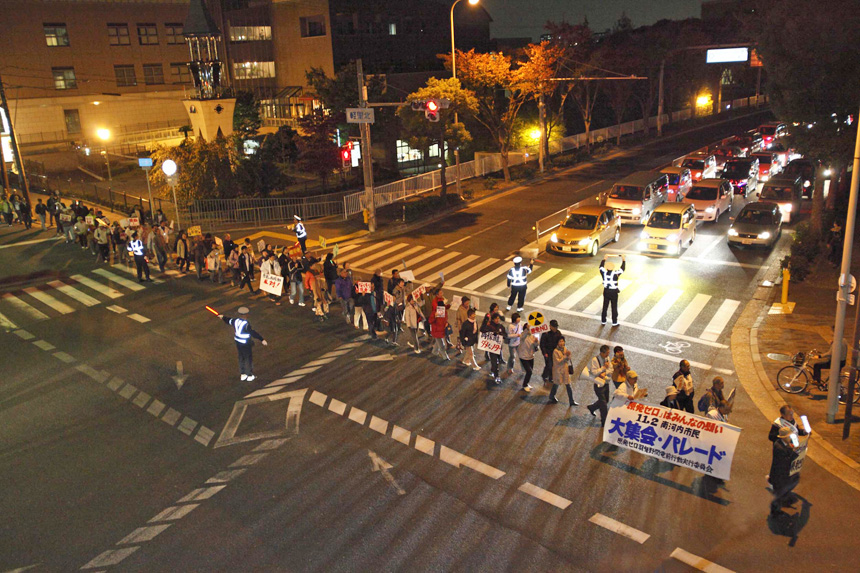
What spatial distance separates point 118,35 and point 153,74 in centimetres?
440

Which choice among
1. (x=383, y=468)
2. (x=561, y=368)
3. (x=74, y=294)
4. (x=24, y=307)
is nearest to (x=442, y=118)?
(x=74, y=294)

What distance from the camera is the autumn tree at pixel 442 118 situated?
33.4 meters

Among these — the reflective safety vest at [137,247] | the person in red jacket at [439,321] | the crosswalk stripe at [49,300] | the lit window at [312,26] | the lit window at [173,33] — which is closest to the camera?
the person in red jacket at [439,321]

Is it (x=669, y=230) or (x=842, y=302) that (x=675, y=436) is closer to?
(x=842, y=302)

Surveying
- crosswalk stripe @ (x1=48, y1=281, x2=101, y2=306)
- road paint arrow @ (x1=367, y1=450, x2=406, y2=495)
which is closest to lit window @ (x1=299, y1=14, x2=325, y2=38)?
crosswalk stripe @ (x1=48, y1=281, x2=101, y2=306)

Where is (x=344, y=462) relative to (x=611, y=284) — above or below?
below

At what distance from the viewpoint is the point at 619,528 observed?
9625 mm

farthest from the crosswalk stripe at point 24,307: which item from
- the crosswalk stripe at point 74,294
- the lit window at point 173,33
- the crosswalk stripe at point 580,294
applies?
the lit window at point 173,33

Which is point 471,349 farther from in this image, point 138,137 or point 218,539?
point 138,137

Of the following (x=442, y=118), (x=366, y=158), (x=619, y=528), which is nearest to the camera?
(x=619, y=528)

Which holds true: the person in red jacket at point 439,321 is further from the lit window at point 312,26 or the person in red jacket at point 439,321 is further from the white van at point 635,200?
the lit window at point 312,26

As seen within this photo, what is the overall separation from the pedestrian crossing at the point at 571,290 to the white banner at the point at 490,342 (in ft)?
17.7

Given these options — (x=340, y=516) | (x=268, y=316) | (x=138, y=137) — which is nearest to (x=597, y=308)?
(x=268, y=316)

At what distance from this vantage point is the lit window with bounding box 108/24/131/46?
60094 millimetres
